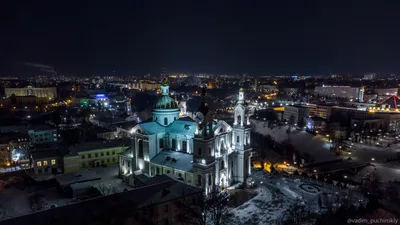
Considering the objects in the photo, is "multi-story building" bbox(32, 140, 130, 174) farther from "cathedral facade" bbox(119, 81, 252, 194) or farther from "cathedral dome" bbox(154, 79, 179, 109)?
"cathedral dome" bbox(154, 79, 179, 109)

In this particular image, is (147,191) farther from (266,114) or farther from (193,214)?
(266,114)

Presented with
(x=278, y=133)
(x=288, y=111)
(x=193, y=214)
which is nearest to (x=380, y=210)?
(x=193, y=214)

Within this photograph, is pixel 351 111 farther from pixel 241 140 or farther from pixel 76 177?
pixel 76 177

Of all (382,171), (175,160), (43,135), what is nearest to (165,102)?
(175,160)

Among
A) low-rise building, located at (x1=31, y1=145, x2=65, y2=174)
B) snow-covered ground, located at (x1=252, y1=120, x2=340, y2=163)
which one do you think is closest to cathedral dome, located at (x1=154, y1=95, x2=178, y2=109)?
low-rise building, located at (x1=31, y1=145, x2=65, y2=174)

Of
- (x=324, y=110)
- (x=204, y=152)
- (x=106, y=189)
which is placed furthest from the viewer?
(x=324, y=110)
